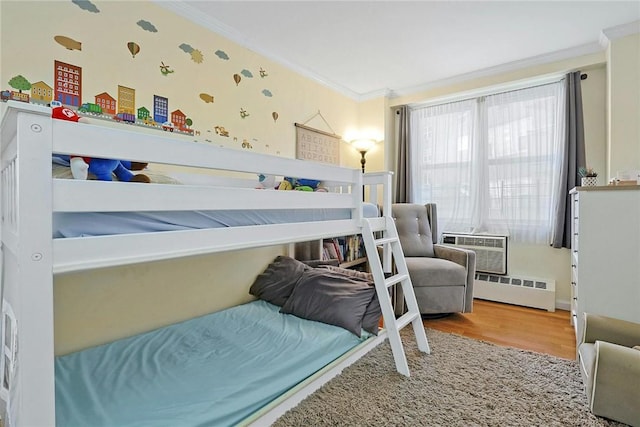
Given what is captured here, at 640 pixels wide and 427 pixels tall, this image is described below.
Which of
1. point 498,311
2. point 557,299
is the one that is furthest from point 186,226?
point 557,299

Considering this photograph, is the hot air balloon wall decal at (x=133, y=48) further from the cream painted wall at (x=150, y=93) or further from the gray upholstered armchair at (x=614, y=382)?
the gray upholstered armchair at (x=614, y=382)

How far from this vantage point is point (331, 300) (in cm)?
212

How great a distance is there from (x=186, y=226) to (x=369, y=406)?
1227 mm

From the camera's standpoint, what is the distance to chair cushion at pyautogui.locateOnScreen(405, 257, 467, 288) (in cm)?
275

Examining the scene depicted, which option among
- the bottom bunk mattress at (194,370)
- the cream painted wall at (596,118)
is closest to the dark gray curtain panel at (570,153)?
the cream painted wall at (596,118)

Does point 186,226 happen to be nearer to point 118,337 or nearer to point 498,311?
point 118,337

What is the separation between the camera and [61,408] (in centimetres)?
123

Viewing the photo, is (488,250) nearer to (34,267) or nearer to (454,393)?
(454,393)

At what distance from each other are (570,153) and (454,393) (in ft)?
8.51

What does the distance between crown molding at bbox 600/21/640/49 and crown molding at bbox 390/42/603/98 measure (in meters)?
0.18

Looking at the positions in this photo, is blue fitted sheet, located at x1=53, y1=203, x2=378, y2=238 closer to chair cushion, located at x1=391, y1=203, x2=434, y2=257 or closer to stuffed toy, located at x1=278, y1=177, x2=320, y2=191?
stuffed toy, located at x1=278, y1=177, x2=320, y2=191

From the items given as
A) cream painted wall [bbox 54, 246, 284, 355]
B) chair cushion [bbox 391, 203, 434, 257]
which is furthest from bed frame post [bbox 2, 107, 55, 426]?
chair cushion [bbox 391, 203, 434, 257]

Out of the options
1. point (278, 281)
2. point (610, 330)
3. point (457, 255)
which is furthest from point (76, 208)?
point (457, 255)

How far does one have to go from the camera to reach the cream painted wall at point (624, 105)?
8.30 feet
